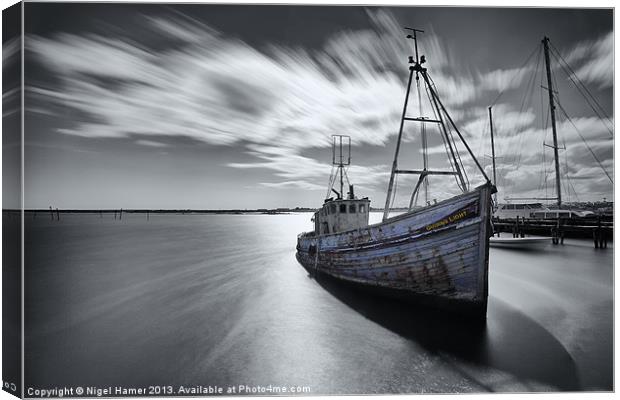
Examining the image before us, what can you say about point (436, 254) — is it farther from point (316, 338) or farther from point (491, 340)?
point (316, 338)

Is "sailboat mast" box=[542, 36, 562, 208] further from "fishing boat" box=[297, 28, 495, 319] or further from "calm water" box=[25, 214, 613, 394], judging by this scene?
"calm water" box=[25, 214, 613, 394]

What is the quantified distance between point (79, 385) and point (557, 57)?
28.2ft

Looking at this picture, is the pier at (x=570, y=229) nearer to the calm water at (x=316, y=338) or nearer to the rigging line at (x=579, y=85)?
the calm water at (x=316, y=338)

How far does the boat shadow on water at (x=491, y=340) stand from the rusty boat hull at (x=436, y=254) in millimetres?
278

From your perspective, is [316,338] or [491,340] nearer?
[491,340]

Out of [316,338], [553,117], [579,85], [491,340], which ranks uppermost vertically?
[579,85]

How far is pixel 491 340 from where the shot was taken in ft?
15.3

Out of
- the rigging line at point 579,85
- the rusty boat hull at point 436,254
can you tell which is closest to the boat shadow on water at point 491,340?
the rusty boat hull at point 436,254

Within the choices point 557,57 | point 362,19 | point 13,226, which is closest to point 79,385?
point 13,226

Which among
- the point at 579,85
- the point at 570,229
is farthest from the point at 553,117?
the point at 570,229

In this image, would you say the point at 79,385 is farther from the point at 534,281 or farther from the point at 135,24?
the point at 534,281

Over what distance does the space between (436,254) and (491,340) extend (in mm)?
1572

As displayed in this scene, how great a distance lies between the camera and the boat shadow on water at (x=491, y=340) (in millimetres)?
3773

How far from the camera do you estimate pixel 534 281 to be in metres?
8.43
